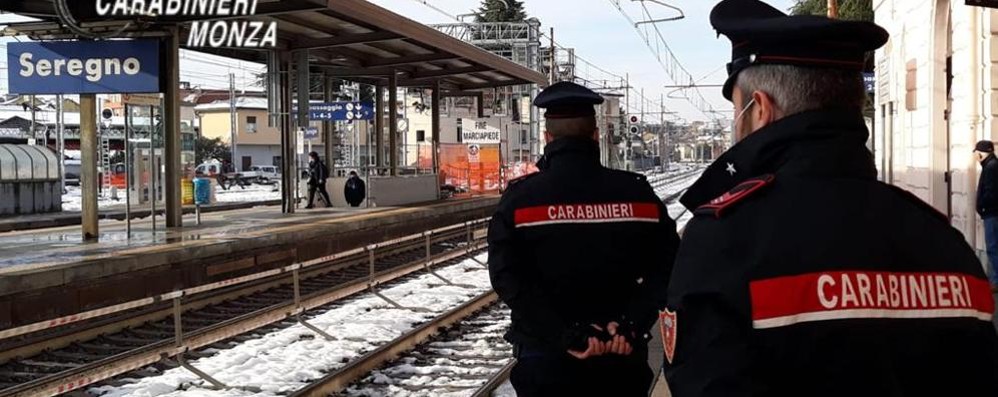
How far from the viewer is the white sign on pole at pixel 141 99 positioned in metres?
16.5

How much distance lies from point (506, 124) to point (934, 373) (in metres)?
42.5

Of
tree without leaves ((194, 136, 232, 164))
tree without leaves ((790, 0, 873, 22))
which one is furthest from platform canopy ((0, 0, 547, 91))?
tree without leaves ((194, 136, 232, 164))

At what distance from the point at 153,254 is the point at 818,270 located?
13077mm

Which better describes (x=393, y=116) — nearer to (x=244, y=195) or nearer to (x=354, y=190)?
(x=354, y=190)

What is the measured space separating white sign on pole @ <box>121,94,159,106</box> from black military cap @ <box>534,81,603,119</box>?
1389 centimetres

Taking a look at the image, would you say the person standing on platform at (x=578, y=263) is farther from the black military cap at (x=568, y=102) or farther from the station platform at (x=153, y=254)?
the station platform at (x=153, y=254)

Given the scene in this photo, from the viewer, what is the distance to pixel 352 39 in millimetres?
22312

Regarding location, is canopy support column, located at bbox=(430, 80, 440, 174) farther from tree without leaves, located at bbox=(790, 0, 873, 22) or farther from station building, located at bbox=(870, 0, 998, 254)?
station building, located at bbox=(870, 0, 998, 254)

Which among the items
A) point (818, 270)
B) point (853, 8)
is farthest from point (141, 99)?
point (853, 8)

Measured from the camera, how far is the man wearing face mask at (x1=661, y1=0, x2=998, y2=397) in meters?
1.71

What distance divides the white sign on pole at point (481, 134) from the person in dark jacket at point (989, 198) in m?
23.2

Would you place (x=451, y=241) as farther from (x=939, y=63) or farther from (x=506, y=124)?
(x=506, y=124)

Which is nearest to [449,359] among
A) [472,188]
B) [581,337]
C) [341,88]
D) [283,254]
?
[581,337]

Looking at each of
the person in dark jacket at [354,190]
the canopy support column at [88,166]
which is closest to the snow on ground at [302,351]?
the canopy support column at [88,166]
